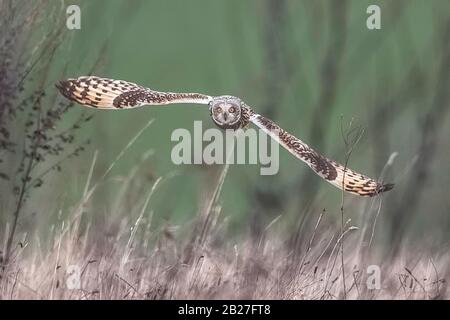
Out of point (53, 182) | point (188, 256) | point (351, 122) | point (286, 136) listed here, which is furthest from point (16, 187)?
point (351, 122)

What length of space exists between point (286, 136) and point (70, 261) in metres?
1.48

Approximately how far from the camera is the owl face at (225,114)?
635 centimetres

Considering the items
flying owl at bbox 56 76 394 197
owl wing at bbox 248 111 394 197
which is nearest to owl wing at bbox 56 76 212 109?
flying owl at bbox 56 76 394 197

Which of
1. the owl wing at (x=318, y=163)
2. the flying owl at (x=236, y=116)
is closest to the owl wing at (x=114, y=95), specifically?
the flying owl at (x=236, y=116)

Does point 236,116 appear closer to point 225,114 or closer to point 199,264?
point 225,114

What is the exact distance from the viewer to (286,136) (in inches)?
251

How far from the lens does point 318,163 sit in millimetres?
6363

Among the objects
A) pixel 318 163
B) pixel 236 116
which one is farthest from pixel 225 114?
pixel 318 163

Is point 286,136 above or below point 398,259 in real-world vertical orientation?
above

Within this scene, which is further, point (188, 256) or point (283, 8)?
point (283, 8)

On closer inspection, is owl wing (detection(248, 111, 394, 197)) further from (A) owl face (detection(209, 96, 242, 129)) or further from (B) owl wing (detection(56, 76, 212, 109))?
(B) owl wing (detection(56, 76, 212, 109))

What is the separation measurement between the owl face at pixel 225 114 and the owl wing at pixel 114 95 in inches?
2.5
